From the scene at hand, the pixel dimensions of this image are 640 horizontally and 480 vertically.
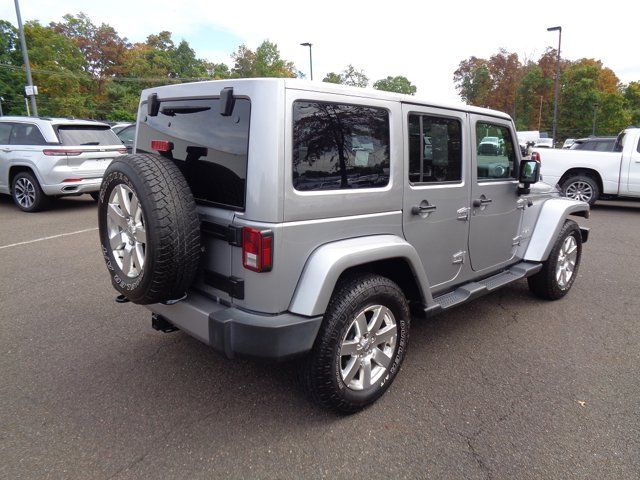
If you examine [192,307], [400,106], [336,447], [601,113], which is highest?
[601,113]

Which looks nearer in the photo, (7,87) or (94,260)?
(94,260)

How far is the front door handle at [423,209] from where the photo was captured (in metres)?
2.94

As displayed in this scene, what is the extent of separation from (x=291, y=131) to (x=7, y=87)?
5492 centimetres

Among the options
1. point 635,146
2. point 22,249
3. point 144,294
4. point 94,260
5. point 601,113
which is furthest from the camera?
point 601,113

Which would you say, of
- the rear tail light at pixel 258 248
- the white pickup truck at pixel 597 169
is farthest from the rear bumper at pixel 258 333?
the white pickup truck at pixel 597 169

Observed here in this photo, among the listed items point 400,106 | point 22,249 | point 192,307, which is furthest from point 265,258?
point 22,249

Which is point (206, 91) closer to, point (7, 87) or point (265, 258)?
point (265, 258)

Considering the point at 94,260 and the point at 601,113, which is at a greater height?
the point at 601,113

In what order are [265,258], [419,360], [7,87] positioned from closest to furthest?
[265,258] < [419,360] < [7,87]

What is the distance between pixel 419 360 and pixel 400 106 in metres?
1.87

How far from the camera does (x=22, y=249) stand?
6.17 metres

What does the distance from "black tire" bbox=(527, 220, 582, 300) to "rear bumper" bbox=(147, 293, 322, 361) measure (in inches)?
118

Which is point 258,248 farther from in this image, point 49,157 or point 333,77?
point 333,77

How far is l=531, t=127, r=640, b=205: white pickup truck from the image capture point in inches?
386
